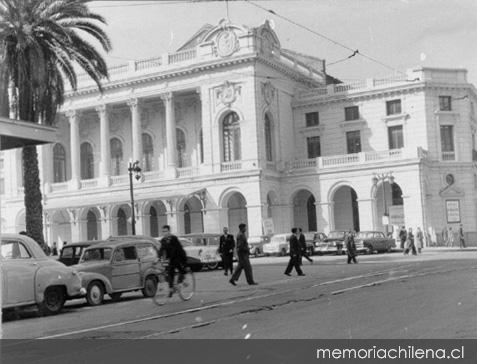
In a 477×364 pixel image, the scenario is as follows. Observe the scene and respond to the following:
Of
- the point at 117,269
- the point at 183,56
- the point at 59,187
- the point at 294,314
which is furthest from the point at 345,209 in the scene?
the point at 294,314

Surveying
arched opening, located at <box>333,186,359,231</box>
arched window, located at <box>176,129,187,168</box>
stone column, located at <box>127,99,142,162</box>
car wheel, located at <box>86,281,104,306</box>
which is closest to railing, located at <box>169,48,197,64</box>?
stone column, located at <box>127,99,142,162</box>

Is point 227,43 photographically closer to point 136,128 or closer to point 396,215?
point 136,128

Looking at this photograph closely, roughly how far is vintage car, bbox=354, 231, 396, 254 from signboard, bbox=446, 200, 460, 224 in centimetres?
663

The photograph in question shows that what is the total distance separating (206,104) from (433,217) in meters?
16.9

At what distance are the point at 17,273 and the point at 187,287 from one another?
3.49m

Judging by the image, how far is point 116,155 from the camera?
185ft

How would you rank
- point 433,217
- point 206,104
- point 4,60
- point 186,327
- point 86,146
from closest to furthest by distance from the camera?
point 186,327
point 4,60
point 433,217
point 206,104
point 86,146

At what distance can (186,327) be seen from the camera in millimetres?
9695

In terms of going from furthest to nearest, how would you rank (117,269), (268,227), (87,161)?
(87,161) → (268,227) → (117,269)

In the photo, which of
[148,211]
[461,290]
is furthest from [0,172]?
[461,290]

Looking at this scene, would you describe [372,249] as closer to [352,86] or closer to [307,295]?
[352,86]

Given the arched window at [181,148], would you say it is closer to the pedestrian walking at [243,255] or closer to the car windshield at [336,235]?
the car windshield at [336,235]

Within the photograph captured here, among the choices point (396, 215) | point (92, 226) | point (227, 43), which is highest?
point (227, 43)

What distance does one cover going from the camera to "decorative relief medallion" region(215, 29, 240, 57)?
156 feet
